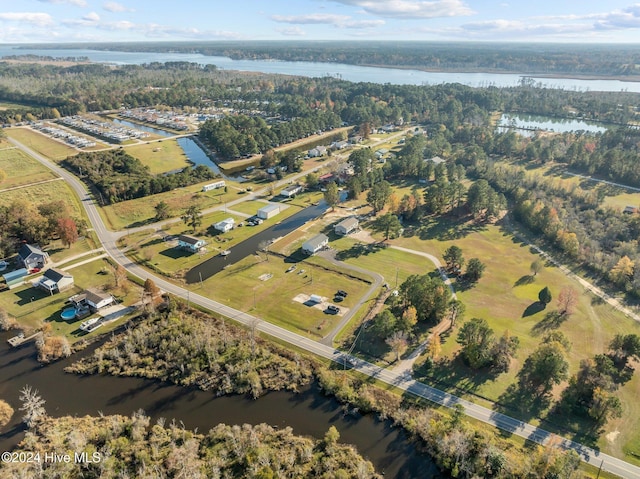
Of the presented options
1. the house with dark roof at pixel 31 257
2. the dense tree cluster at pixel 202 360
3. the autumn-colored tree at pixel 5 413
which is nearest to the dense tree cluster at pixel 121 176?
the house with dark roof at pixel 31 257

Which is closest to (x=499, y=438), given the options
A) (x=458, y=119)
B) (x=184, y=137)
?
(x=184, y=137)

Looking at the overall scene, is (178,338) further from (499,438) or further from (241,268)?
(499,438)

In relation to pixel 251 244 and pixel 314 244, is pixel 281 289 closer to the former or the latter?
pixel 314 244

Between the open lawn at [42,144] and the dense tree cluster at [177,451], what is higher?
the open lawn at [42,144]

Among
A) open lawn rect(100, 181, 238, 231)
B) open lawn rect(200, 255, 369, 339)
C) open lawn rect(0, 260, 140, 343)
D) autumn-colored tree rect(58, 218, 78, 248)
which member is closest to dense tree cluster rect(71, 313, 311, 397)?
open lawn rect(200, 255, 369, 339)

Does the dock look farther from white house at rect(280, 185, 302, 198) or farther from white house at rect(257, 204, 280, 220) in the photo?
white house at rect(280, 185, 302, 198)

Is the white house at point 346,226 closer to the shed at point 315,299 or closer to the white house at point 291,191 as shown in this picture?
the white house at point 291,191
